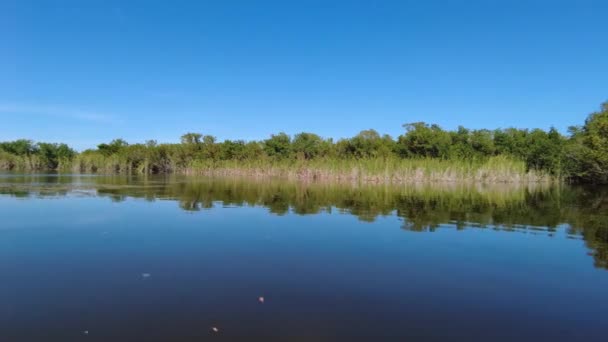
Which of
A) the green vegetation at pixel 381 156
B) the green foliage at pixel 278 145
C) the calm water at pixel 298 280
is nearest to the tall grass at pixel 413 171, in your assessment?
the green vegetation at pixel 381 156

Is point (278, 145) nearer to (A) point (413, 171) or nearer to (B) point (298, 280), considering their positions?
(A) point (413, 171)

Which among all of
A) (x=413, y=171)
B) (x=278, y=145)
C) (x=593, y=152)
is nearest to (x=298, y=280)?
(x=413, y=171)

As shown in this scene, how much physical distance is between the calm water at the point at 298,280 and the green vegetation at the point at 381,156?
1099 inches

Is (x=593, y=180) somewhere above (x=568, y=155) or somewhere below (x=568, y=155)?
below

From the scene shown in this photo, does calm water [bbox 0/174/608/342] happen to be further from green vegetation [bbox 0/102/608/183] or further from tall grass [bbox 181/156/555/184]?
green vegetation [bbox 0/102/608/183]

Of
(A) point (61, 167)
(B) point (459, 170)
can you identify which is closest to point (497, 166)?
(B) point (459, 170)

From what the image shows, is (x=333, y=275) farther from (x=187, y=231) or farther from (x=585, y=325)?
(x=187, y=231)

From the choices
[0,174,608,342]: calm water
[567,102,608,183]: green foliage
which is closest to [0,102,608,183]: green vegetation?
[567,102,608,183]: green foliage

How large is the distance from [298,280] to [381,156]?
47.4 metres

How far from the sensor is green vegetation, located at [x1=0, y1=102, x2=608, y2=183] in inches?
1499

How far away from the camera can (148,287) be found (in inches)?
212

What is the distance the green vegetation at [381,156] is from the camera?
125 feet

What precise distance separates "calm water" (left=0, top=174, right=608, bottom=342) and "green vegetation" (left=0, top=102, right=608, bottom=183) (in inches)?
1099

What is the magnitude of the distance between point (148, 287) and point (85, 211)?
912 cm
